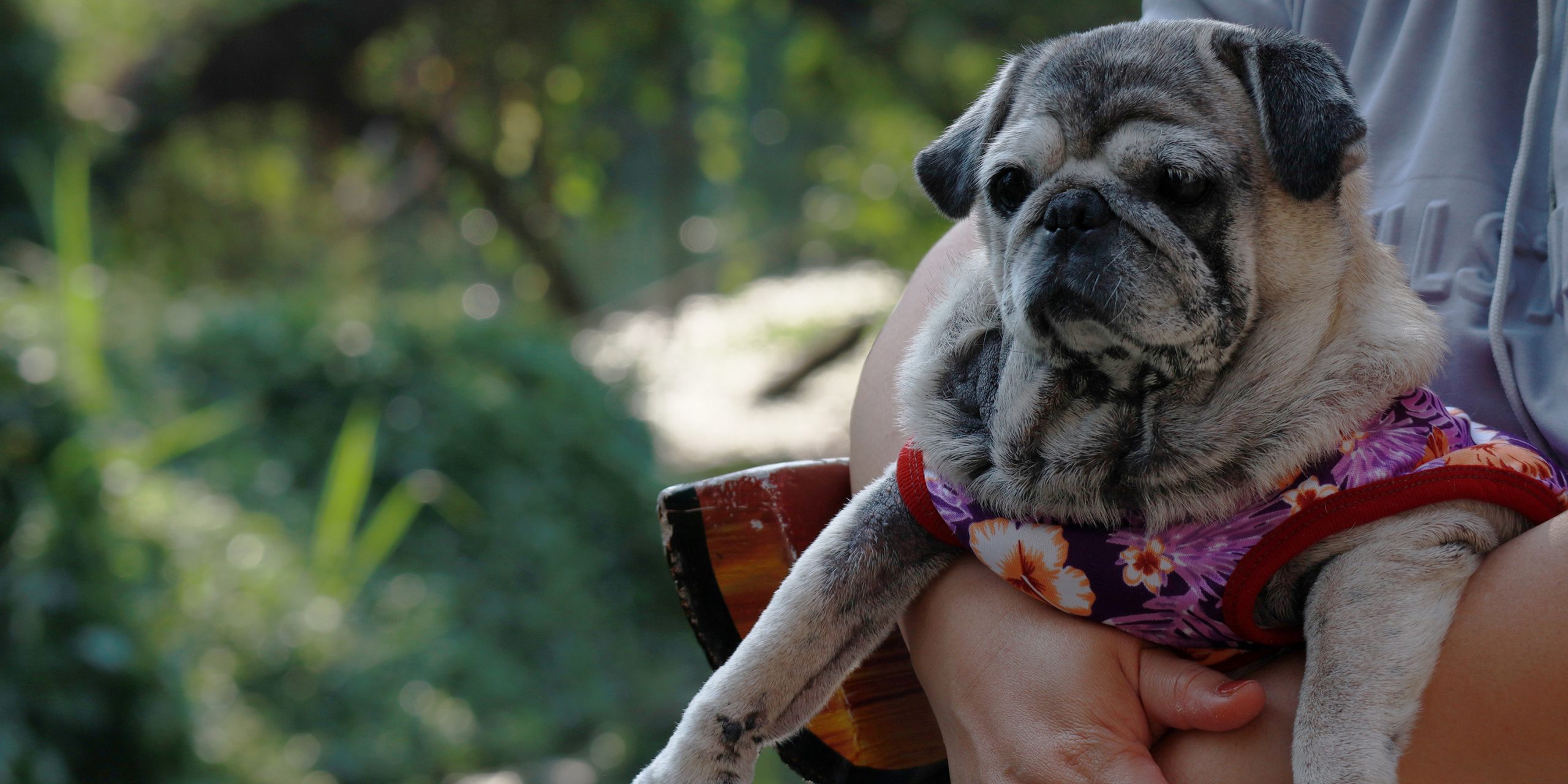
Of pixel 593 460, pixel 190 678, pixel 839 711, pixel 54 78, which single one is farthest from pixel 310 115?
pixel 839 711

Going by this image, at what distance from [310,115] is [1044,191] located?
8779 mm

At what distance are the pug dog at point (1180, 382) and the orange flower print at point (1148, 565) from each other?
0.03ft

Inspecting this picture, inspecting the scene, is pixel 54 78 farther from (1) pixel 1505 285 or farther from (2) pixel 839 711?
(1) pixel 1505 285

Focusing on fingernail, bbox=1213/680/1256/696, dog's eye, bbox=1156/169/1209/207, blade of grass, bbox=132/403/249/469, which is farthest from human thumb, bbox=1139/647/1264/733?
blade of grass, bbox=132/403/249/469

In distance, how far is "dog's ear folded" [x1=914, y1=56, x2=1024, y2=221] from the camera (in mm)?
1535

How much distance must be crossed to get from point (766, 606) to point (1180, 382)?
0.67 m

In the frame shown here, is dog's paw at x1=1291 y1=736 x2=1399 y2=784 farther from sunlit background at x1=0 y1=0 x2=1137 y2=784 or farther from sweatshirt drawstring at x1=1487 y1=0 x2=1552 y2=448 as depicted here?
sunlit background at x1=0 y1=0 x2=1137 y2=784

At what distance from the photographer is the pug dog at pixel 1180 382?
1.13m

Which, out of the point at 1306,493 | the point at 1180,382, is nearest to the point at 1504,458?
the point at 1306,493

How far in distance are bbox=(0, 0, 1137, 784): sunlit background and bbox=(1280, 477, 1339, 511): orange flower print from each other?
3.50 metres

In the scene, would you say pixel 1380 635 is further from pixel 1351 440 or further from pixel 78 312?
pixel 78 312

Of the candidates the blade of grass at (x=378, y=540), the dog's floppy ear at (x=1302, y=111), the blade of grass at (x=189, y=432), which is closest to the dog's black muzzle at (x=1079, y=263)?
the dog's floppy ear at (x=1302, y=111)

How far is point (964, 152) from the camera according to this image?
1.56m

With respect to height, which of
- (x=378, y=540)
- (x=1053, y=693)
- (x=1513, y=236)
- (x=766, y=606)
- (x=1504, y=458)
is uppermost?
(x=1513, y=236)
